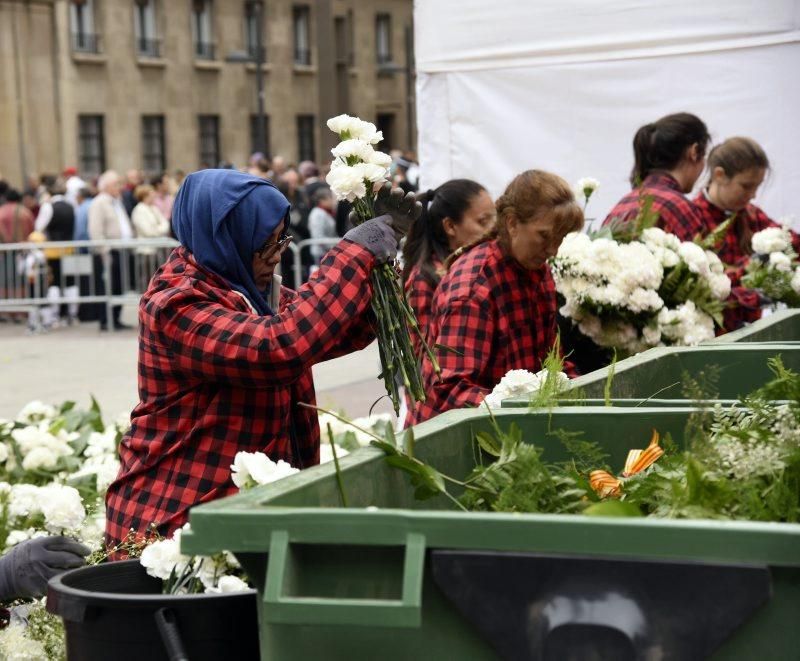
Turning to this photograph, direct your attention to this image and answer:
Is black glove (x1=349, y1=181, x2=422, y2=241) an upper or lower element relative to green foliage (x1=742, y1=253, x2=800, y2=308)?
upper

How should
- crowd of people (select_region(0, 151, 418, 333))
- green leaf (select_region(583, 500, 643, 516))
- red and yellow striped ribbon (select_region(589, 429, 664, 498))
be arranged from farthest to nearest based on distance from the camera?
crowd of people (select_region(0, 151, 418, 333)) < red and yellow striped ribbon (select_region(589, 429, 664, 498)) < green leaf (select_region(583, 500, 643, 516))

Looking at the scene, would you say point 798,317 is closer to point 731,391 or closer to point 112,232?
point 731,391

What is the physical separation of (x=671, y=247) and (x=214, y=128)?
34739 millimetres

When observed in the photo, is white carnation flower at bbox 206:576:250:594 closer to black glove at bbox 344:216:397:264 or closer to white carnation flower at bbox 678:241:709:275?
black glove at bbox 344:216:397:264

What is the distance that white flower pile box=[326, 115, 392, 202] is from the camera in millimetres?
3312

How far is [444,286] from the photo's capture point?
4664 mm

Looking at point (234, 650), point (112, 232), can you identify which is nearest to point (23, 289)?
point (112, 232)

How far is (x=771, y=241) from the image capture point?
6496 mm

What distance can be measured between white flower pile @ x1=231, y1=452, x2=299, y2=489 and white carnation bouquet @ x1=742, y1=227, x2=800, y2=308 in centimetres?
398

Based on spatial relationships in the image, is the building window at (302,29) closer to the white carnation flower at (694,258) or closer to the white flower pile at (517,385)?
the white carnation flower at (694,258)

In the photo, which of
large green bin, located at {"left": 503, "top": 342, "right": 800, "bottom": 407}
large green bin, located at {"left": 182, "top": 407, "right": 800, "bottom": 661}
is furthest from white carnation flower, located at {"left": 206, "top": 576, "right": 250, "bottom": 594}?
large green bin, located at {"left": 503, "top": 342, "right": 800, "bottom": 407}

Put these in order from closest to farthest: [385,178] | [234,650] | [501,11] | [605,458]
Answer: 1. [234,650]
2. [605,458]
3. [385,178]
4. [501,11]

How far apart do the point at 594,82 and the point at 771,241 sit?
1.99 metres

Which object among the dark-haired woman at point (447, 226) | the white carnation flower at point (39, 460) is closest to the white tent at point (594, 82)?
the dark-haired woman at point (447, 226)
